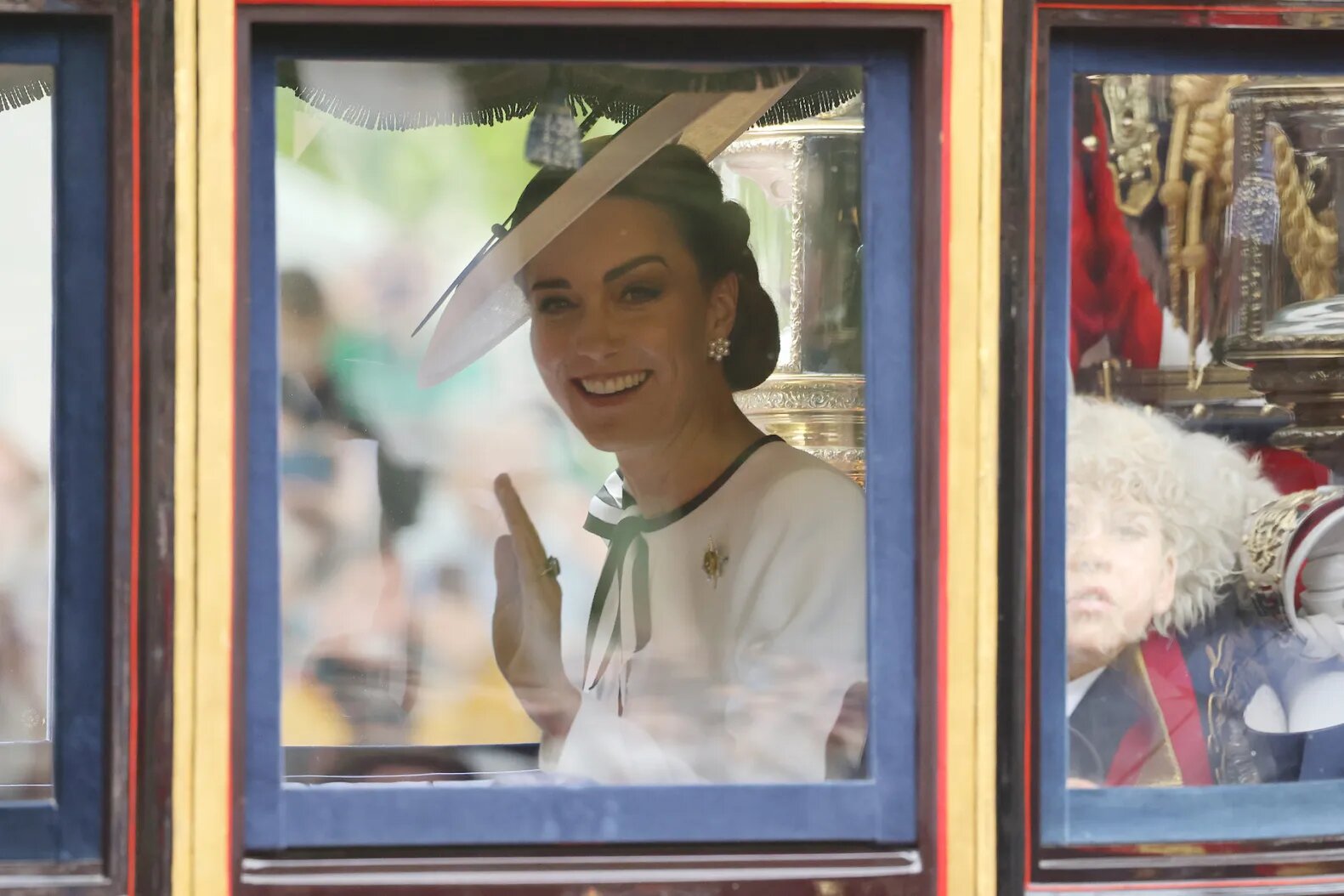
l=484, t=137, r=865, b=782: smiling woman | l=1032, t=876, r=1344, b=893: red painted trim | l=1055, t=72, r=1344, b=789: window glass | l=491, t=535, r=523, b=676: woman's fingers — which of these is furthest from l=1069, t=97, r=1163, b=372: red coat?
l=491, t=535, r=523, b=676: woman's fingers

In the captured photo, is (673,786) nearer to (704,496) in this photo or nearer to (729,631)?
(729,631)

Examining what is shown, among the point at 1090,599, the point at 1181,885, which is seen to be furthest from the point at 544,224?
the point at 1181,885

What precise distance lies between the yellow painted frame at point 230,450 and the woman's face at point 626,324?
343 mm

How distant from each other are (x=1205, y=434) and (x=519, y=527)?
0.97 metres

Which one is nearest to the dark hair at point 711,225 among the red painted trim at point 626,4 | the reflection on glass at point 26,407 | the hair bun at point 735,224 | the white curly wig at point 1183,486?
the hair bun at point 735,224

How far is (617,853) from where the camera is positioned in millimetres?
1900

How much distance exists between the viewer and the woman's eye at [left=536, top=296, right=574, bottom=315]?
6.70 feet

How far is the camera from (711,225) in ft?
6.70

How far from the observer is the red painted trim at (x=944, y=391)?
1857 mm

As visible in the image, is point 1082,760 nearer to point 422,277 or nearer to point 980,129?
point 980,129

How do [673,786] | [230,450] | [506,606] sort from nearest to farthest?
[230,450]
[673,786]
[506,606]

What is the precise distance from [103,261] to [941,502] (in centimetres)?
114

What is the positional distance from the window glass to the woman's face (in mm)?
525

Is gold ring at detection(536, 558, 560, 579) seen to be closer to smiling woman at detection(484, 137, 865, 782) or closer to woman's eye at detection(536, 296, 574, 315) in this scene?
smiling woman at detection(484, 137, 865, 782)
